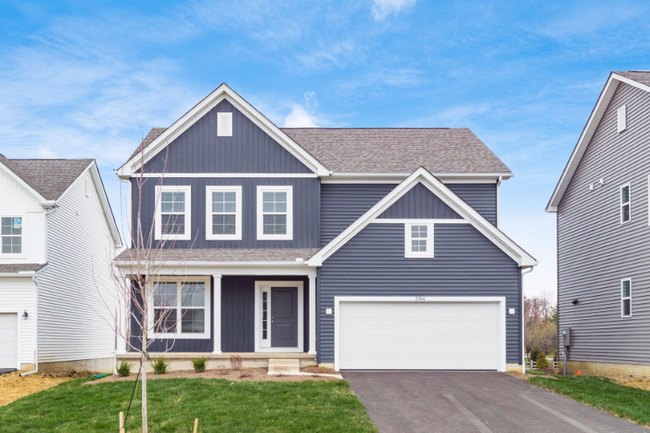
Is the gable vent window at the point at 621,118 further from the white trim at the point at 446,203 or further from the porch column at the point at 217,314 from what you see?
the porch column at the point at 217,314

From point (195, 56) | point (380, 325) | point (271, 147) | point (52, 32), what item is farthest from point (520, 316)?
point (52, 32)

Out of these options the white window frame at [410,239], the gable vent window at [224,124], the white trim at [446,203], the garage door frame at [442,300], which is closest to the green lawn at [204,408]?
the garage door frame at [442,300]

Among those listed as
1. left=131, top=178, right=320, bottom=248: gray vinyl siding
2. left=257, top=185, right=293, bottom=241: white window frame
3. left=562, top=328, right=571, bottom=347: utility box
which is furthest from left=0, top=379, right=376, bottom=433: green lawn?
left=562, top=328, right=571, bottom=347: utility box

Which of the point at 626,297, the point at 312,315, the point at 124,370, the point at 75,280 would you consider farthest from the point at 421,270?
the point at 75,280

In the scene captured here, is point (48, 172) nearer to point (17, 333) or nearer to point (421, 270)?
point (17, 333)

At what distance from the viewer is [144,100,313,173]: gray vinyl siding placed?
19.2 m

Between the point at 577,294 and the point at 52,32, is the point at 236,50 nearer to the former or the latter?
the point at 52,32

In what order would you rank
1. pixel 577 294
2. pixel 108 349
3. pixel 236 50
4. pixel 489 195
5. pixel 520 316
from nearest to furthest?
pixel 520 316
pixel 236 50
pixel 489 195
pixel 577 294
pixel 108 349

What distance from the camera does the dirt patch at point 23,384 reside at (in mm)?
15199

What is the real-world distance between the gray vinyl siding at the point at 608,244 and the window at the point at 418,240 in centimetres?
635

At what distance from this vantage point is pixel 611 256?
20109mm

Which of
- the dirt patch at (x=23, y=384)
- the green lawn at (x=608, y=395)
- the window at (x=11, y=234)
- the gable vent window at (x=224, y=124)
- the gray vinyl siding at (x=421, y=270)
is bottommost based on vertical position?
the dirt patch at (x=23, y=384)

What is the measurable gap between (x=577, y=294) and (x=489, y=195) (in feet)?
19.9

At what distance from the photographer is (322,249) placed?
16984 millimetres
